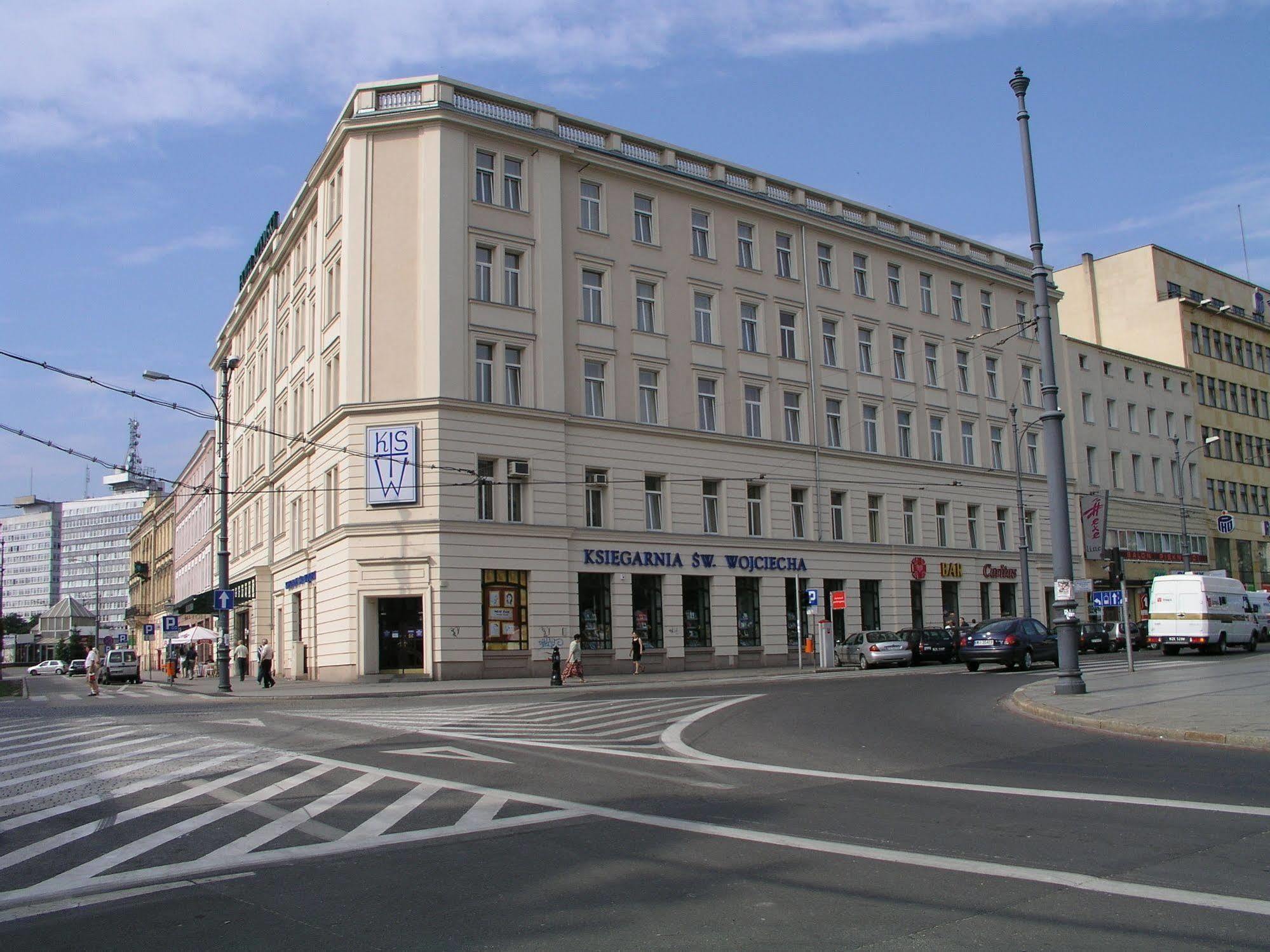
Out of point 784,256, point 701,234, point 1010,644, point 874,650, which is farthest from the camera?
point 784,256

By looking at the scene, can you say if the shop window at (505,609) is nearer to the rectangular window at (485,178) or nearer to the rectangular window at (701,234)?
the rectangular window at (485,178)

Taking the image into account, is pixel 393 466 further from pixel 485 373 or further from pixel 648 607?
pixel 648 607

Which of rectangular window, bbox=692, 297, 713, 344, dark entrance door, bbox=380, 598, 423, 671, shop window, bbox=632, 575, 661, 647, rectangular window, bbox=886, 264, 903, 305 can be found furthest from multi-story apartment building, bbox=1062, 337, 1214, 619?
dark entrance door, bbox=380, 598, 423, 671

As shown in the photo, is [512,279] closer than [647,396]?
Yes

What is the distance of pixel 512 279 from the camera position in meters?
37.9

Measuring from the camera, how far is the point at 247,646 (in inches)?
1928

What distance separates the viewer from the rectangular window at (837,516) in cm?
4625

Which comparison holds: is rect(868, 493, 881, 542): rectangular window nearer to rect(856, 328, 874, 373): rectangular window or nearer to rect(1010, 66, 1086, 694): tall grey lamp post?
rect(856, 328, 874, 373): rectangular window

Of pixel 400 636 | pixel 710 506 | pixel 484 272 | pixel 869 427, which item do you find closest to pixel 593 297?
pixel 484 272

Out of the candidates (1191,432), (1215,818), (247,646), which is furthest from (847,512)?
(1215,818)

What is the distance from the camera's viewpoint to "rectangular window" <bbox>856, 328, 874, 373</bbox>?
160 ft

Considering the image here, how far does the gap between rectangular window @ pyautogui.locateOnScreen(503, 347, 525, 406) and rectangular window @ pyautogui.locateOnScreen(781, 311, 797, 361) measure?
13.2 meters

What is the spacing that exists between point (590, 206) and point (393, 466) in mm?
13040

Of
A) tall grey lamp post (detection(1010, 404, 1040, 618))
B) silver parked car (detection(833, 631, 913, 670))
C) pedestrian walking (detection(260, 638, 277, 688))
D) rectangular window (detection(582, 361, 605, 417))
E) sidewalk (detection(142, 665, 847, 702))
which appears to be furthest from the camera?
tall grey lamp post (detection(1010, 404, 1040, 618))
